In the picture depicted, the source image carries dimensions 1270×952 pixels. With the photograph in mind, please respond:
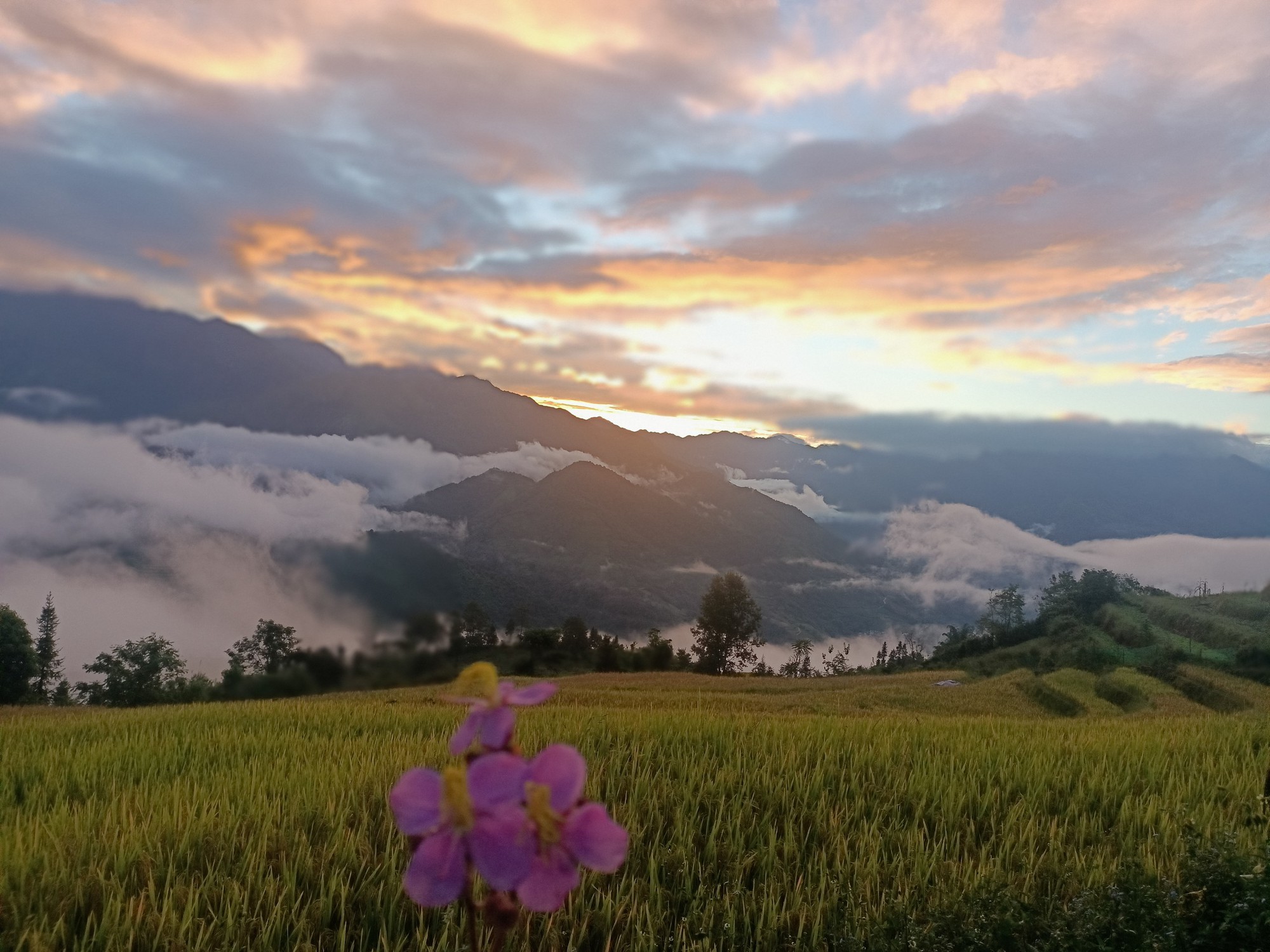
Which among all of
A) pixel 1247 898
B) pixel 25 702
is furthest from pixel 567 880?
pixel 25 702

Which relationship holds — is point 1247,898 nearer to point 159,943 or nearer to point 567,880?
point 567,880

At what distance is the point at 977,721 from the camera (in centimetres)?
1018

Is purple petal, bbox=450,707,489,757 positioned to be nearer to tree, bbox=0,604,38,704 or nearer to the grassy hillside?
the grassy hillside

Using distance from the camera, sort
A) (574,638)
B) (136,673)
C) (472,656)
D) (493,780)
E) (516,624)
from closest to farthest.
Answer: (493,780), (472,656), (136,673), (574,638), (516,624)

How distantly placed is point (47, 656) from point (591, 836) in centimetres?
9260

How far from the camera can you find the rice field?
117 inches

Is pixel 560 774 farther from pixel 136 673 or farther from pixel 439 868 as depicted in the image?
pixel 136 673

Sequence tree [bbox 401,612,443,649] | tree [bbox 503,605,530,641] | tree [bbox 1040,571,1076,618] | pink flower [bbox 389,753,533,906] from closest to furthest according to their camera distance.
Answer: pink flower [bbox 389,753,533,906], tree [bbox 401,612,443,649], tree [bbox 1040,571,1076,618], tree [bbox 503,605,530,641]

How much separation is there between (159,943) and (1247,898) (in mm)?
4214

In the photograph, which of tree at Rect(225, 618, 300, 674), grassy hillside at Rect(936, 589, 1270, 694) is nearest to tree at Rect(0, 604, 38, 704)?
tree at Rect(225, 618, 300, 674)

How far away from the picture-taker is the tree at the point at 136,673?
6000 centimetres

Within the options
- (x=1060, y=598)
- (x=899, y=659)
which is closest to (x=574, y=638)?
(x=899, y=659)

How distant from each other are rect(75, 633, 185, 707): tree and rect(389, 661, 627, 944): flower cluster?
69.4 meters

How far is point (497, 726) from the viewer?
0.96m
